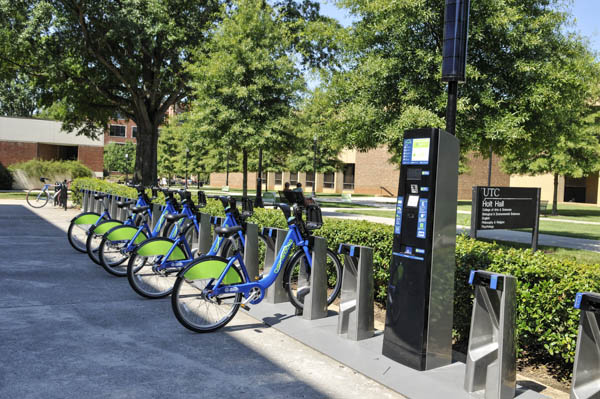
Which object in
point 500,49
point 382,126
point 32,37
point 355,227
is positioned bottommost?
point 355,227

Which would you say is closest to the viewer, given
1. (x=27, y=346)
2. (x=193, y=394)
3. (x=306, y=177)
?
(x=193, y=394)

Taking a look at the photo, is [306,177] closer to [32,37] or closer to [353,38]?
[32,37]

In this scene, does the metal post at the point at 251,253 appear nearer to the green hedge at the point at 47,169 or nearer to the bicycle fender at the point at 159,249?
the bicycle fender at the point at 159,249

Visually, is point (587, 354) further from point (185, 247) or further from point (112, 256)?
point (112, 256)

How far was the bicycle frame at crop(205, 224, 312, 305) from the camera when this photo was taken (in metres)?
5.18

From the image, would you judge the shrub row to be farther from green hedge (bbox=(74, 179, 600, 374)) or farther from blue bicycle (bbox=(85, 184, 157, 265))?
green hedge (bbox=(74, 179, 600, 374))

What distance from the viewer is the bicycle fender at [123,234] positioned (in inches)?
290

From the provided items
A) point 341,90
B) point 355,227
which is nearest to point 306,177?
point 341,90

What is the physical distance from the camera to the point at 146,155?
2445 centimetres

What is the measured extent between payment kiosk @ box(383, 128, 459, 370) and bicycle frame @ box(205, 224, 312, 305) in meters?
1.48

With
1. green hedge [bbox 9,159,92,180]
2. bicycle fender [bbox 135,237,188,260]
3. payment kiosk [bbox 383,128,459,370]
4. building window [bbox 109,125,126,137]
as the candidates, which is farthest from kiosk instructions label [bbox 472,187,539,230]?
building window [bbox 109,125,126,137]

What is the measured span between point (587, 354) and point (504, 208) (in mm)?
6198

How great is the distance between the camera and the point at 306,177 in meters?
63.7

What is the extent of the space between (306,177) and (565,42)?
173 ft
